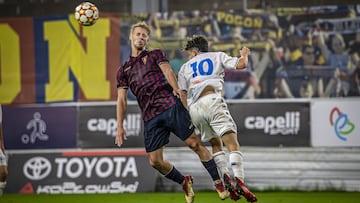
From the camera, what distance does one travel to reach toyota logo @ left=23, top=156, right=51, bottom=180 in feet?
50.5

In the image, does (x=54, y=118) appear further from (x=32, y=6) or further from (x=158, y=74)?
(x=158, y=74)

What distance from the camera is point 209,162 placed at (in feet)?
35.2

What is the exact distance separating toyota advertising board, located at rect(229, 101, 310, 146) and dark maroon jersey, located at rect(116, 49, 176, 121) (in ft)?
13.5

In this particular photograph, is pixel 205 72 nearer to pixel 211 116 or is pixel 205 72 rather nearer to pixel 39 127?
pixel 211 116

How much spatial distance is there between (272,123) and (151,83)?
443cm

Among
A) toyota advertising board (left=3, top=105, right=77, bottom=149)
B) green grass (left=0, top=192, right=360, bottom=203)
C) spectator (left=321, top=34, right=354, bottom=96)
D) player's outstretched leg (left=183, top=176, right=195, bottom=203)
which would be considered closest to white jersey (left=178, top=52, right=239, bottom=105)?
player's outstretched leg (left=183, top=176, right=195, bottom=203)

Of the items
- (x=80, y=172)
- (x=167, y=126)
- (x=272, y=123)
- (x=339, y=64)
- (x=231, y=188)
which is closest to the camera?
(x=231, y=188)

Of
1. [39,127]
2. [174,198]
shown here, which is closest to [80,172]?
[39,127]

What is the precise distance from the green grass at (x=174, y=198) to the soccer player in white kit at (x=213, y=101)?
56.1 inches

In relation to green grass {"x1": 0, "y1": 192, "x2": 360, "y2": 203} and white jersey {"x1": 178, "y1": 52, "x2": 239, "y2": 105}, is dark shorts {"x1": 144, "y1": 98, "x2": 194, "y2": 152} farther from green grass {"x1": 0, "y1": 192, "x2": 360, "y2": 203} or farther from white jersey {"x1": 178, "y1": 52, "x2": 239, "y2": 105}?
green grass {"x1": 0, "y1": 192, "x2": 360, "y2": 203}

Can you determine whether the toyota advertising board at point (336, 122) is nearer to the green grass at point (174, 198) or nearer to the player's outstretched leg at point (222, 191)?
the green grass at point (174, 198)

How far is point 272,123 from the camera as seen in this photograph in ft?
48.3

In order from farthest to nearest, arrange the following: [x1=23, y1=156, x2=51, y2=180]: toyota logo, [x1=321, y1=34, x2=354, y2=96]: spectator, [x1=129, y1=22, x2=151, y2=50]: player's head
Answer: [x1=23, y1=156, x2=51, y2=180]: toyota logo < [x1=321, y1=34, x2=354, y2=96]: spectator < [x1=129, y1=22, x2=151, y2=50]: player's head

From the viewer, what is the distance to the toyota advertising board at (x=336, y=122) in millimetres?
14422
